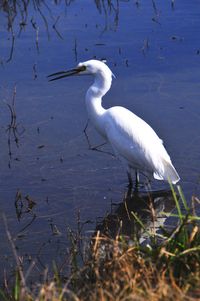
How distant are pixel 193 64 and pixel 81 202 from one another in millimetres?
3619

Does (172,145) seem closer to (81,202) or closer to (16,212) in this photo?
(81,202)

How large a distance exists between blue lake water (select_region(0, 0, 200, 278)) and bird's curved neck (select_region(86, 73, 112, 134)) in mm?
Answer: 413

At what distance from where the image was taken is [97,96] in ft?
24.1

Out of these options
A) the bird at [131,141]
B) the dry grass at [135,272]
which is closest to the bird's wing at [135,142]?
the bird at [131,141]

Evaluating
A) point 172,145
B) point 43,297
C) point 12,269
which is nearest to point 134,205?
point 172,145

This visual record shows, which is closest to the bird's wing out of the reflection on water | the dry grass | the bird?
the bird

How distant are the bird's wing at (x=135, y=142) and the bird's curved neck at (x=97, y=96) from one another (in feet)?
0.86

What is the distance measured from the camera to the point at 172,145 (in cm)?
771

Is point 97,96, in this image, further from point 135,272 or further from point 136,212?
point 135,272

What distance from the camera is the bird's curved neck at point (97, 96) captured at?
7.21 meters

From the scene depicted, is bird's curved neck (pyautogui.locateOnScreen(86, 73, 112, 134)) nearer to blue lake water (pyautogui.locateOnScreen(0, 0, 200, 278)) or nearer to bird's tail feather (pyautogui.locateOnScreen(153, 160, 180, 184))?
blue lake water (pyautogui.locateOnScreen(0, 0, 200, 278))

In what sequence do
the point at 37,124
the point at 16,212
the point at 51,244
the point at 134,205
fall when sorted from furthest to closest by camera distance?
the point at 37,124 → the point at 134,205 → the point at 16,212 → the point at 51,244

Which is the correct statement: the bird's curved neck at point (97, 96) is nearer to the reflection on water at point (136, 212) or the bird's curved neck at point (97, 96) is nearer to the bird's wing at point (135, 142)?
the bird's wing at point (135, 142)

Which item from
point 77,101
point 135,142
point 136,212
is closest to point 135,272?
point 136,212
